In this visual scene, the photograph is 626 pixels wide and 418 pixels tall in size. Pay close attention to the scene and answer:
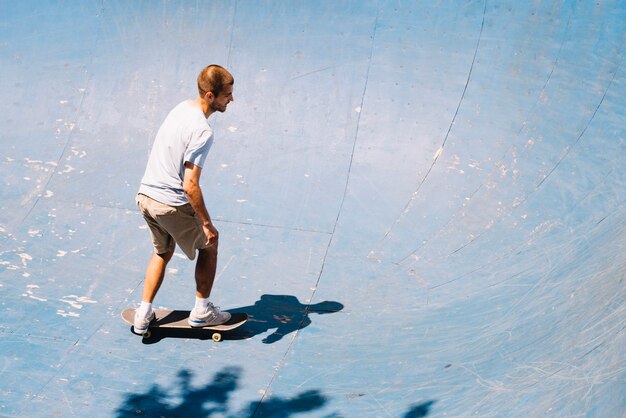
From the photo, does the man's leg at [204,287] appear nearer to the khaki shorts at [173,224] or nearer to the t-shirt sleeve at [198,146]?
the khaki shorts at [173,224]

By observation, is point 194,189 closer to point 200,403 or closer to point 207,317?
point 207,317

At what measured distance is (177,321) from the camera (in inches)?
188

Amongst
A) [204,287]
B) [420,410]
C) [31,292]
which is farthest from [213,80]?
[420,410]

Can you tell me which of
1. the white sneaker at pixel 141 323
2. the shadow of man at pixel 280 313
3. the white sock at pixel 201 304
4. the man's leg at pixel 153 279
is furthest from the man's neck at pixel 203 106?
the shadow of man at pixel 280 313

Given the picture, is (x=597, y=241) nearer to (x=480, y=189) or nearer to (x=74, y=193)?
(x=480, y=189)

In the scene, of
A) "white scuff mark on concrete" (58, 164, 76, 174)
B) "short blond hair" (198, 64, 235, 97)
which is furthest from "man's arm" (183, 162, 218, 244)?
"white scuff mark on concrete" (58, 164, 76, 174)

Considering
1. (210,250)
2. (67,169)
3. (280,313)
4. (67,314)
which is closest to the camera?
(210,250)

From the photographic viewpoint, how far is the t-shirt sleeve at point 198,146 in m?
4.22

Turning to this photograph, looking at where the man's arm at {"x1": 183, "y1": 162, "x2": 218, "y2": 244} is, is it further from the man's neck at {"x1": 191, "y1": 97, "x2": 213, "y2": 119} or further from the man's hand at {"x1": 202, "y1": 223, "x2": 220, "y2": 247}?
the man's neck at {"x1": 191, "y1": 97, "x2": 213, "y2": 119}

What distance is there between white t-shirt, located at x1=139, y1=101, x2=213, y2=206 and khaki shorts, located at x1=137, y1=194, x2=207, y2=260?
4 cm

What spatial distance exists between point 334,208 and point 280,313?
1.31 m

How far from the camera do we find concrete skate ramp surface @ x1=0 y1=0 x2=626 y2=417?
4.29m

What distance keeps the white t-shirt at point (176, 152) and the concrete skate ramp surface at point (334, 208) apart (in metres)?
0.96

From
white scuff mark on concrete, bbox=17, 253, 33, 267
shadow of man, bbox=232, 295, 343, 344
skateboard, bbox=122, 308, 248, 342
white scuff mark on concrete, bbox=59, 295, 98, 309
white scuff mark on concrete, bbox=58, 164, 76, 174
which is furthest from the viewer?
white scuff mark on concrete, bbox=58, 164, 76, 174
